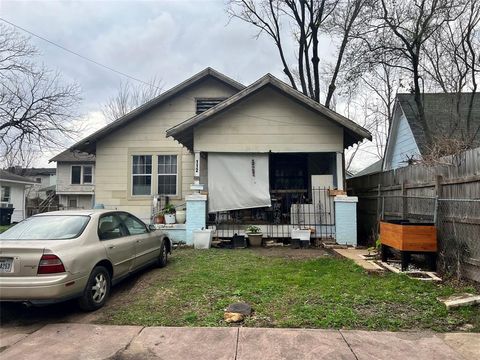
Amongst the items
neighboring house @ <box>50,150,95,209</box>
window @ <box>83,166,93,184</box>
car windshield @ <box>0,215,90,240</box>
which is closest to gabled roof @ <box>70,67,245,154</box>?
car windshield @ <box>0,215,90,240</box>

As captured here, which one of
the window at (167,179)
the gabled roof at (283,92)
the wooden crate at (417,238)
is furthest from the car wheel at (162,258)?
the window at (167,179)

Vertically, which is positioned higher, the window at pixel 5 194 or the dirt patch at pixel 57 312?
the window at pixel 5 194

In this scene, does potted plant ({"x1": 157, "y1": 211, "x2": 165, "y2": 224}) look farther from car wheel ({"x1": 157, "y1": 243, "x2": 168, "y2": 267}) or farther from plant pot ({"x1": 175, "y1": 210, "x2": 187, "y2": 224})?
car wheel ({"x1": 157, "y1": 243, "x2": 168, "y2": 267})

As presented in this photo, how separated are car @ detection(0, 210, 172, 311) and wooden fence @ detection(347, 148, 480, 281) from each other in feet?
18.3

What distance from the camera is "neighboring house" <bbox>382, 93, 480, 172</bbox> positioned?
50.5ft

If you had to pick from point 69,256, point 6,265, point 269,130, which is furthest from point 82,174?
point 69,256

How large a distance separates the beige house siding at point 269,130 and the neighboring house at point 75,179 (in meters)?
25.4

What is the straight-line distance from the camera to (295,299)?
211 inches

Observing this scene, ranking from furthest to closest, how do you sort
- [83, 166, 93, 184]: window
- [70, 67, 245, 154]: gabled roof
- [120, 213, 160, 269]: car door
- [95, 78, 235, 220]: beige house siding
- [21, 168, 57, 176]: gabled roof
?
1. [21, 168, 57, 176]: gabled roof
2. [83, 166, 93, 184]: window
3. [95, 78, 235, 220]: beige house siding
4. [70, 67, 245, 154]: gabled roof
5. [120, 213, 160, 269]: car door

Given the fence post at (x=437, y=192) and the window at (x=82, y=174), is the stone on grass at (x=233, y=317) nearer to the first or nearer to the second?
the fence post at (x=437, y=192)

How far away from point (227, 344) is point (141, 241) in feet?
11.2

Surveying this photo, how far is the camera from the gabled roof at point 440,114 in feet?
50.2

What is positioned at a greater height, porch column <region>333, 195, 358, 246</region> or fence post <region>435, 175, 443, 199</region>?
fence post <region>435, 175, 443, 199</region>

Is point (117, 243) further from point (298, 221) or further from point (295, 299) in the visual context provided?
point (298, 221)
